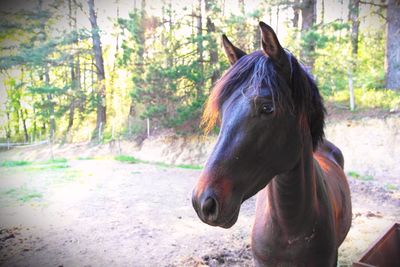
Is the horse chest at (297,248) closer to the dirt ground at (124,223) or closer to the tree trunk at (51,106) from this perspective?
the dirt ground at (124,223)

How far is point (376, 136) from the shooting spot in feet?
26.3

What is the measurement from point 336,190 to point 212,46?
879cm

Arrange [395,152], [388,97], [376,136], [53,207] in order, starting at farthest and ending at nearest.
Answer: [388,97], [376,136], [395,152], [53,207]

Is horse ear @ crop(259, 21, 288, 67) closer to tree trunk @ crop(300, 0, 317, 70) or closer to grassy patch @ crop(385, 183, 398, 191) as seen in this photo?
grassy patch @ crop(385, 183, 398, 191)

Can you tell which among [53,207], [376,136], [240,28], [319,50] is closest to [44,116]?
[53,207]

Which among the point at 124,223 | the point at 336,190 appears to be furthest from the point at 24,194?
the point at 336,190

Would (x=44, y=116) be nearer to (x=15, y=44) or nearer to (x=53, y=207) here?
(x=15, y=44)

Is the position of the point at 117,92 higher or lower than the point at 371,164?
higher

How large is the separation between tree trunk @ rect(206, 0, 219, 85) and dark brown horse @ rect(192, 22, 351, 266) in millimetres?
9180

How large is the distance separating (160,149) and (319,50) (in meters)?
6.72

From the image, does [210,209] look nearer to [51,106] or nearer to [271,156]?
[271,156]

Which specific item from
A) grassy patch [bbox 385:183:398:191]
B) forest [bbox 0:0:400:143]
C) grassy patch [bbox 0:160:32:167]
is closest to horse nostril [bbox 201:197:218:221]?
grassy patch [bbox 385:183:398:191]

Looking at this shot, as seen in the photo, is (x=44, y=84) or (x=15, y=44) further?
(x=44, y=84)

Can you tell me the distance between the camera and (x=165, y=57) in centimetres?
1118
